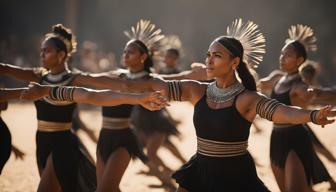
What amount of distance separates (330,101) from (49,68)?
282cm

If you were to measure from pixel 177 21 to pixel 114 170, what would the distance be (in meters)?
23.8

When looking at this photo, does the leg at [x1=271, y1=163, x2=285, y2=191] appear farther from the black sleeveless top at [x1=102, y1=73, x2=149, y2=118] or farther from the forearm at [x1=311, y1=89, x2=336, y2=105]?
the black sleeveless top at [x1=102, y1=73, x2=149, y2=118]

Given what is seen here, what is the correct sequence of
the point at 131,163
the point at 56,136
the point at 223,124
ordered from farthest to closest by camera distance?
the point at 131,163 → the point at 56,136 → the point at 223,124

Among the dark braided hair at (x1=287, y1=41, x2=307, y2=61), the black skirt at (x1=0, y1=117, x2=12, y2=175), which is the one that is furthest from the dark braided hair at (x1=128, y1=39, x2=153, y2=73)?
the black skirt at (x1=0, y1=117, x2=12, y2=175)

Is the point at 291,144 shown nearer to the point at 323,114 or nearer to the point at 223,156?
the point at 223,156

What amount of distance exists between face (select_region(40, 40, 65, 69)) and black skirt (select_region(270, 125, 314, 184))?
2.48 meters

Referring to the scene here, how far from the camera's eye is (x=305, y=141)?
5.83 m

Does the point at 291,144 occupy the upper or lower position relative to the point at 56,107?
lower

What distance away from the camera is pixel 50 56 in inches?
217

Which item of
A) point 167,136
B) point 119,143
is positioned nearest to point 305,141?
point 119,143

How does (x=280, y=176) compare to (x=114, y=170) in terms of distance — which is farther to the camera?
(x=280, y=176)

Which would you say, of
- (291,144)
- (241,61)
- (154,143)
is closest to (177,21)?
(154,143)

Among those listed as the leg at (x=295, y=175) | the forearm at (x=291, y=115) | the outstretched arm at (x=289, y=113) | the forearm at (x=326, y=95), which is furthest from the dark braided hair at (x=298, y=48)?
the forearm at (x=291, y=115)

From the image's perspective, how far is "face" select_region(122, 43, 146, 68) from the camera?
6148 millimetres
